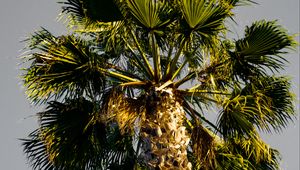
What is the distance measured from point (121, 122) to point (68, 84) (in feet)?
3.84

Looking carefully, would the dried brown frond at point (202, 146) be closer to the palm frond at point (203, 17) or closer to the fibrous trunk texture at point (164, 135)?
the fibrous trunk texture at point (164, 135)

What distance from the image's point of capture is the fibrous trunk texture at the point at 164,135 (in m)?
8.52

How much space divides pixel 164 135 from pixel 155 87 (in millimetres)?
928

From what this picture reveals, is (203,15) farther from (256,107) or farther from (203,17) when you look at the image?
(256,107)

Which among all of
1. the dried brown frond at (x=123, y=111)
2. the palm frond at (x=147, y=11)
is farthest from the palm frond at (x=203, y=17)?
the dried brown frond at (x=123, y=111)

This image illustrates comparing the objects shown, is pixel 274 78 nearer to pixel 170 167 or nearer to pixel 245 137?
pixel 245 137

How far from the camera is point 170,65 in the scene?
9727 millimetres

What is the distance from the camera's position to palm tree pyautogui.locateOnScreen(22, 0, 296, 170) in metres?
8.70

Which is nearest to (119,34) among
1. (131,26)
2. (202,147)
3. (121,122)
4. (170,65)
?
(131,26)

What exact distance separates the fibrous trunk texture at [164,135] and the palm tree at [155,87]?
0.05 ft

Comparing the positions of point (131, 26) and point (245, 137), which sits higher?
point (131, 26)

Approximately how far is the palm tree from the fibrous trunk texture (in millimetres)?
16

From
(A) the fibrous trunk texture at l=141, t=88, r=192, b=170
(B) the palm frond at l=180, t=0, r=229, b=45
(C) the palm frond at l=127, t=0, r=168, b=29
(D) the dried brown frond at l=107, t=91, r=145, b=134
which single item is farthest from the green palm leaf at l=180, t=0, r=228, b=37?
(D) the dried brown frond at l=107, t=91, r=145, b=134

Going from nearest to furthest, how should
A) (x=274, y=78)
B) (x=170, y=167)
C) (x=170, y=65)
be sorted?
(x=170, y=167), (x=170, y=65), (x=274, y=78)
